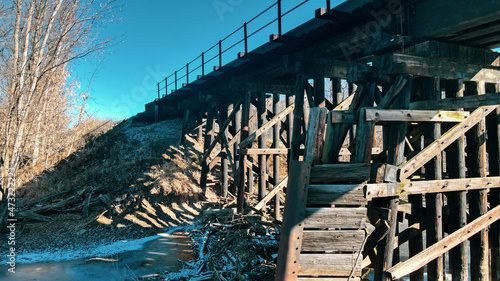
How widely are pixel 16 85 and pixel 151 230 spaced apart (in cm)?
578

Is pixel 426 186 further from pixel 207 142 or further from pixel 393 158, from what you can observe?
pixel 207 142

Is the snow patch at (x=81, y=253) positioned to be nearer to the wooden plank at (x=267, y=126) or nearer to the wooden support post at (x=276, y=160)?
the wooden support post at (x=276, y=160)

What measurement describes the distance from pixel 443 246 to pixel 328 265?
7.24 feet

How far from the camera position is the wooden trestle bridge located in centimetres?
389

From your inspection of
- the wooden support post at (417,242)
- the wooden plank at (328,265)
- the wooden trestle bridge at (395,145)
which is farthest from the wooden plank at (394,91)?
the wooden plank at (328,265)

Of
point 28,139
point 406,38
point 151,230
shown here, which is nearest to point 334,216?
point 406,38

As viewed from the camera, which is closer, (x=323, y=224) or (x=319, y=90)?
(x=323, y=224)

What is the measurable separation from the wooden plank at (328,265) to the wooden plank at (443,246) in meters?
0.85

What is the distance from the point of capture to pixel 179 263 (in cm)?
693

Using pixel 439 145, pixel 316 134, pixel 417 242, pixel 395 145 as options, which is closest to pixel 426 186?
pixel 439 145

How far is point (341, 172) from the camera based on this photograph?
4031 mm

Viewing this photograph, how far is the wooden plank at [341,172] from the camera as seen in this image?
13.2 ft

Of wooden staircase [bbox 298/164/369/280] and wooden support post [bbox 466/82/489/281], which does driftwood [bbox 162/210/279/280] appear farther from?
wooden support post [bbox 466/82/489/281]

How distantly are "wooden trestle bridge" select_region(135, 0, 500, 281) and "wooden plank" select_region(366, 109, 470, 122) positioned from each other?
0.01 meters
